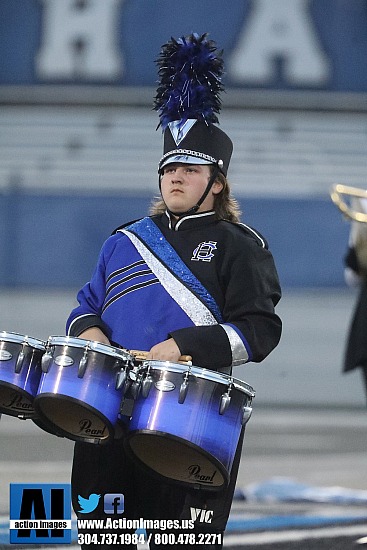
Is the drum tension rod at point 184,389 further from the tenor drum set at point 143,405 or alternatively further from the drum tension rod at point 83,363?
the drum tension rod at point 83,363

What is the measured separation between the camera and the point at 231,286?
4.12 m

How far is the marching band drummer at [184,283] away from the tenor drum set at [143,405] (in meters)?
0.10

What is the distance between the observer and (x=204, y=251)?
421 cm

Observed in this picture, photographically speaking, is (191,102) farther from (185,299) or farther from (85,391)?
(85,391)

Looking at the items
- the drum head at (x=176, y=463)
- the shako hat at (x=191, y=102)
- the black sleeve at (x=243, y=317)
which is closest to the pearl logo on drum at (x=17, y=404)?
the drum head at (x=176, y=463)

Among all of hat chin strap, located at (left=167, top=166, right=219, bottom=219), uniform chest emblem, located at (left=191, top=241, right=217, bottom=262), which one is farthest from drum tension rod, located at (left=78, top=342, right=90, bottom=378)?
hat chin strap, located at (left=167, top=166, right=219, bottom=219)

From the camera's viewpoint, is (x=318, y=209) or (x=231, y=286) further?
(x=318, y=209)

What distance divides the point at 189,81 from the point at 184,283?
0.69 metres

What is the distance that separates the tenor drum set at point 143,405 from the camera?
3850 mm

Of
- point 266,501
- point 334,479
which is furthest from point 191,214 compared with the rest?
point 334,479

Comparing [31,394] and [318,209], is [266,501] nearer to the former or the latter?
[31,394]

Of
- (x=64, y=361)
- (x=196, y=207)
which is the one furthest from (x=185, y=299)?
(x=64, y=361)

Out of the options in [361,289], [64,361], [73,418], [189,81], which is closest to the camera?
[64,361]

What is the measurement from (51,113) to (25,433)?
4.63 meters
